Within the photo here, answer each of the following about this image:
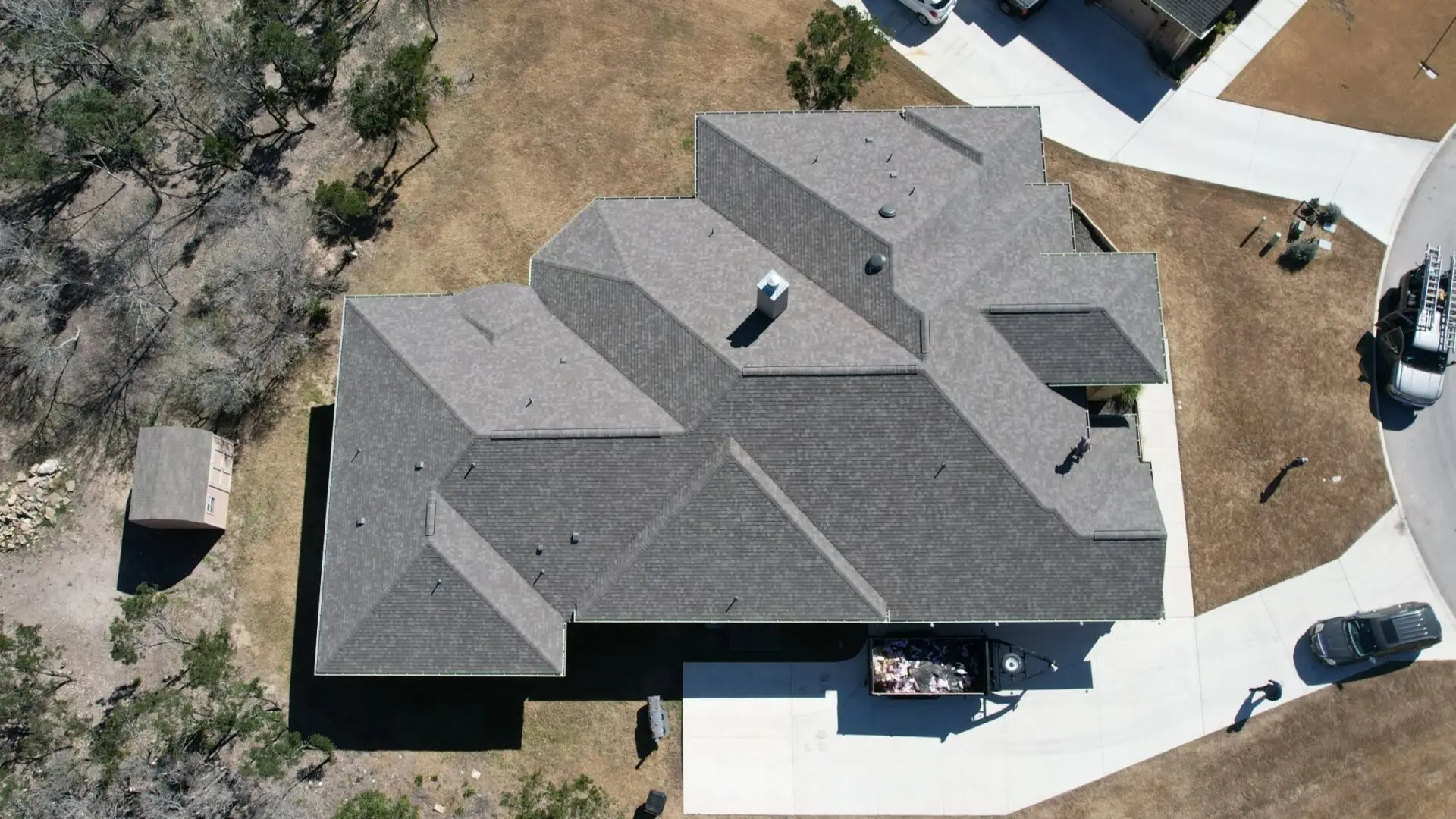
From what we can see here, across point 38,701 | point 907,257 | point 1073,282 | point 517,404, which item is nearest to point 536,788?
point 517,404

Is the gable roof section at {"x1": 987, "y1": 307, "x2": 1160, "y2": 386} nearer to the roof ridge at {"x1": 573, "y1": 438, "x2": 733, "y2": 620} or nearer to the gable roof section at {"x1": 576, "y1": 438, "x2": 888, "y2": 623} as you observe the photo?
the gable roof section at {"x1": 576, "y1": 438, "x2": 888, "y2": 623}

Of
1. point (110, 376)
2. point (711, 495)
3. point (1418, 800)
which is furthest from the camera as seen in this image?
point (110, 376)

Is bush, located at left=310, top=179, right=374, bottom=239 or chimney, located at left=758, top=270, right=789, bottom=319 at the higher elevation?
bush, located at left=310, top=179, right=374, bottom=239

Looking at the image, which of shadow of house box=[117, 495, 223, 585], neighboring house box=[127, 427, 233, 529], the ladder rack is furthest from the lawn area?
shadow of house box=[117, 495, 223, 585]

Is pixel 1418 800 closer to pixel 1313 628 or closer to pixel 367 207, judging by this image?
pixel 1313 628

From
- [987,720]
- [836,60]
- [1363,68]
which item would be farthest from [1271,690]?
[836,60]

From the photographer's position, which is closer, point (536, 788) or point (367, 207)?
point (536, 788)

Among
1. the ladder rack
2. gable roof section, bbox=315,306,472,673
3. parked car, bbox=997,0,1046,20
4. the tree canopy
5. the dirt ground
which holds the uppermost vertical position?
the tree canopy
